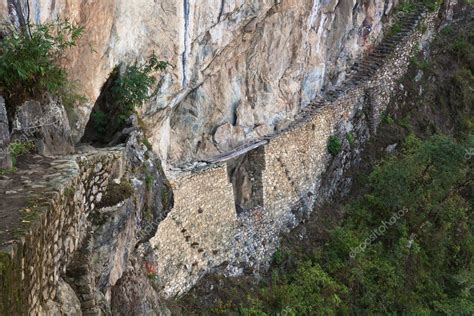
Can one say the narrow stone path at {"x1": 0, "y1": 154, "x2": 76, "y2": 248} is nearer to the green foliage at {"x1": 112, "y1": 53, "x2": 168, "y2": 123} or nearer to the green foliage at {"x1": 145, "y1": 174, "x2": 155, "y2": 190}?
the green foliage at {"x1": 145, "y1": 174, "x2": 155, "y2": 190}

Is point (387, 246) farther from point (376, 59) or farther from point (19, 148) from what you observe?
point (19, 148)

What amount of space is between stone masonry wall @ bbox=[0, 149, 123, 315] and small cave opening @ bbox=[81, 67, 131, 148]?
1.37 metres

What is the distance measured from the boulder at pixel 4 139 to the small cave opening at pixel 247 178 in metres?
6.57

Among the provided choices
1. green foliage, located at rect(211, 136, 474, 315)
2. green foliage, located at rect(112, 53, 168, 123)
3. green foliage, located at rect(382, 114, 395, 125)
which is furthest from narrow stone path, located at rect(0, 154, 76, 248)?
green foliage, located at rect(382, 114, 395, 125)

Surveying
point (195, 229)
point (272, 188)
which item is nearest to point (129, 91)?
point (195, 229)

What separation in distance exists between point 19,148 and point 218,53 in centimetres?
541

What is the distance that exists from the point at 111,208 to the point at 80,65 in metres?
2.28

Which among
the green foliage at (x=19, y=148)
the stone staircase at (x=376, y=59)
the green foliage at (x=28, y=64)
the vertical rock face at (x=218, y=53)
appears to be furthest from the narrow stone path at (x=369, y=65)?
the green foliage at (x=19, y=148)

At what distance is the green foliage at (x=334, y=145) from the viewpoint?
13767 millimetres

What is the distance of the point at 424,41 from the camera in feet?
55.2

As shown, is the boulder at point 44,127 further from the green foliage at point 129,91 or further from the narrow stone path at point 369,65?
the narrow stone path at point 369,65

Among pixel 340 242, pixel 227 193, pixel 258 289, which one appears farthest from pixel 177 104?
pixel 340 242

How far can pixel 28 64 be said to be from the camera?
496cm

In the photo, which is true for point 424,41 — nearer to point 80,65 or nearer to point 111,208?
point 80,65
